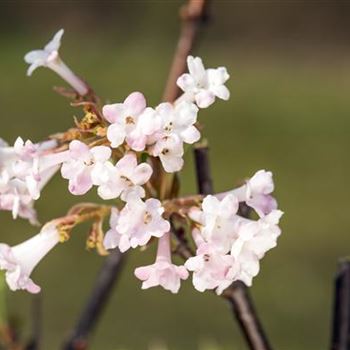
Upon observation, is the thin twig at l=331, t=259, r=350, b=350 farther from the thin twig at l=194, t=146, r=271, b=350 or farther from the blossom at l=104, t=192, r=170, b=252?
the blossom at l=104, t=192, r=170, b=252

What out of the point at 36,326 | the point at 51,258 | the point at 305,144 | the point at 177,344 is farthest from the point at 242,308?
the point at 305,144

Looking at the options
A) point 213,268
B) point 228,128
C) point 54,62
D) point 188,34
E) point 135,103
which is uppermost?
point 228,128

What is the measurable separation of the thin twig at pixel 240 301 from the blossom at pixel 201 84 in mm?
54

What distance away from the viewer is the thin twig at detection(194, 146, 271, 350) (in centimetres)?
78

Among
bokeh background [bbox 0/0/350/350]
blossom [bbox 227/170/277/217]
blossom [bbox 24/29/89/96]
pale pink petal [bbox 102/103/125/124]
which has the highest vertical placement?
bokeh background [bbox 0/0/350/350]

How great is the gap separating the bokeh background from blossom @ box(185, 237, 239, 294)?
8.69 ft

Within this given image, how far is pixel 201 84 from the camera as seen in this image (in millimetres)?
743

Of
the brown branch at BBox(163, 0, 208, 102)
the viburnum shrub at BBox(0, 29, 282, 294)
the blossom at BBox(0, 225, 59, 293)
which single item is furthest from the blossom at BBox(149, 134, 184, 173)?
the brown branch at BBox(163, 0, 208, 102)

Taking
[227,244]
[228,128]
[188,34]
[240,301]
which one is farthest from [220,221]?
[228,128]

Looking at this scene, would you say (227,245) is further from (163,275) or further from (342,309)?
(342,309)

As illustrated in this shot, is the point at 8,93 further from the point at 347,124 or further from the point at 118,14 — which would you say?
the point at 347,124

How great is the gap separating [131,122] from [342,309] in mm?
248

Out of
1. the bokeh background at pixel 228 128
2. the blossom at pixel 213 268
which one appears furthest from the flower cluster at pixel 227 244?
the bokeh background at pixel 228 128

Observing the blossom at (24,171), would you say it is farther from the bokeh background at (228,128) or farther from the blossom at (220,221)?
the bokeh background at (228,128)
